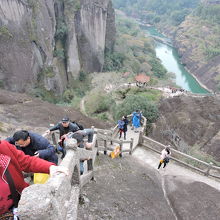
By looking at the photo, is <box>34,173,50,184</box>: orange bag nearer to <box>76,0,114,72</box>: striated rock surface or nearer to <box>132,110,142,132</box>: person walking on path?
<box>132,110,142,132</box>: person walking on path

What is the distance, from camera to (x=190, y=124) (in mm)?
20938

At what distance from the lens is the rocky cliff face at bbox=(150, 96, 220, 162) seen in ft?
58.7

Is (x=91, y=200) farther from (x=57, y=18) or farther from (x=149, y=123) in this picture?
(x=57, y=18)

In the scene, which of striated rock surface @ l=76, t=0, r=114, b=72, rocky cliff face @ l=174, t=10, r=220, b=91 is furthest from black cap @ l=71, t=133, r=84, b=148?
rocky cliff face @ l=174, t=10, r=220, b=91

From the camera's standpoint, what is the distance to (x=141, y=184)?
7.30 m

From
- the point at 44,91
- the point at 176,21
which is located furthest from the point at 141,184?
the point at 176,21

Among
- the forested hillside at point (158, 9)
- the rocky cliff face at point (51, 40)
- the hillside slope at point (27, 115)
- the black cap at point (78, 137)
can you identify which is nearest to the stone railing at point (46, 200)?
the black cap at point (78, 137)

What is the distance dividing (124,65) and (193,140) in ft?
110

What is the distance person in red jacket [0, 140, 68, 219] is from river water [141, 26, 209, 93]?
Result: 192 feet

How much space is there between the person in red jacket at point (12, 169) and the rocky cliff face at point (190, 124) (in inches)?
549

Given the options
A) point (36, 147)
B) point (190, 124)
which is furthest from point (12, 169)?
point (190, 124)

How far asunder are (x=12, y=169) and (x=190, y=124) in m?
20.0

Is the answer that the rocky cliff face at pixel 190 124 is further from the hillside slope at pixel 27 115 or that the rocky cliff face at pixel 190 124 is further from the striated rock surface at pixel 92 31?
the striated rock surface at pixel 92 31

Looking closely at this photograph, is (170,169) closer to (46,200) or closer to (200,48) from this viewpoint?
(46,200)
